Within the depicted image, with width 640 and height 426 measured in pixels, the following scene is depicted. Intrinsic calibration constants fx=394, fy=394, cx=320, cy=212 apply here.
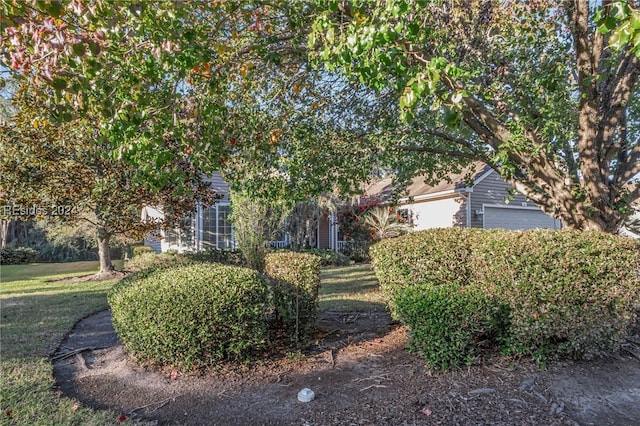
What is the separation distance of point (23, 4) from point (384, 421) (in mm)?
4691

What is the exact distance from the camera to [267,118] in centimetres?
584

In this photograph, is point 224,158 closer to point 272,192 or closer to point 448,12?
point 272,192

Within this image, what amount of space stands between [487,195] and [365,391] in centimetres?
1352

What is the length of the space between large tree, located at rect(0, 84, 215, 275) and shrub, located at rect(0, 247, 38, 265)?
1072cm

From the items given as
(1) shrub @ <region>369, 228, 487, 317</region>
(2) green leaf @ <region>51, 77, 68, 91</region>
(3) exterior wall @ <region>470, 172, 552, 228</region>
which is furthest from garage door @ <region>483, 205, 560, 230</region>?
(2) green leaf @ <region>51, 77, 68, 91</region>

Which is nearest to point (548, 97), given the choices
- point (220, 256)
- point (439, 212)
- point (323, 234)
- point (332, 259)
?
point (220, 256)

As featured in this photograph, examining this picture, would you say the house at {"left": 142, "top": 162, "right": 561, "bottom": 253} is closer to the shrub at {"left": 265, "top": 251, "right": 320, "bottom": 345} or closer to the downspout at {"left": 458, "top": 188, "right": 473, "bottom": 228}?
the downspout at {"left": 458, "top": 188, "right": 473, "bottom": 228}

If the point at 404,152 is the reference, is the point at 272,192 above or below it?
below

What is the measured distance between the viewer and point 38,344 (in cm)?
552

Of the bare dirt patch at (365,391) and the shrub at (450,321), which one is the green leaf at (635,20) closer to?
the shrub at (450,321)

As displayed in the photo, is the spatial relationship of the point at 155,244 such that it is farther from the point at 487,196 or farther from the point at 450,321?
the point at 450,321

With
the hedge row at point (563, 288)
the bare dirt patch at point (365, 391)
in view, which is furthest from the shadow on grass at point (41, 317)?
the hedge row at point (563, 288)

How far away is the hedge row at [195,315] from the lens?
4074mm

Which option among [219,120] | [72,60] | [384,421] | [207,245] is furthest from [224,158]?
[207,245]
